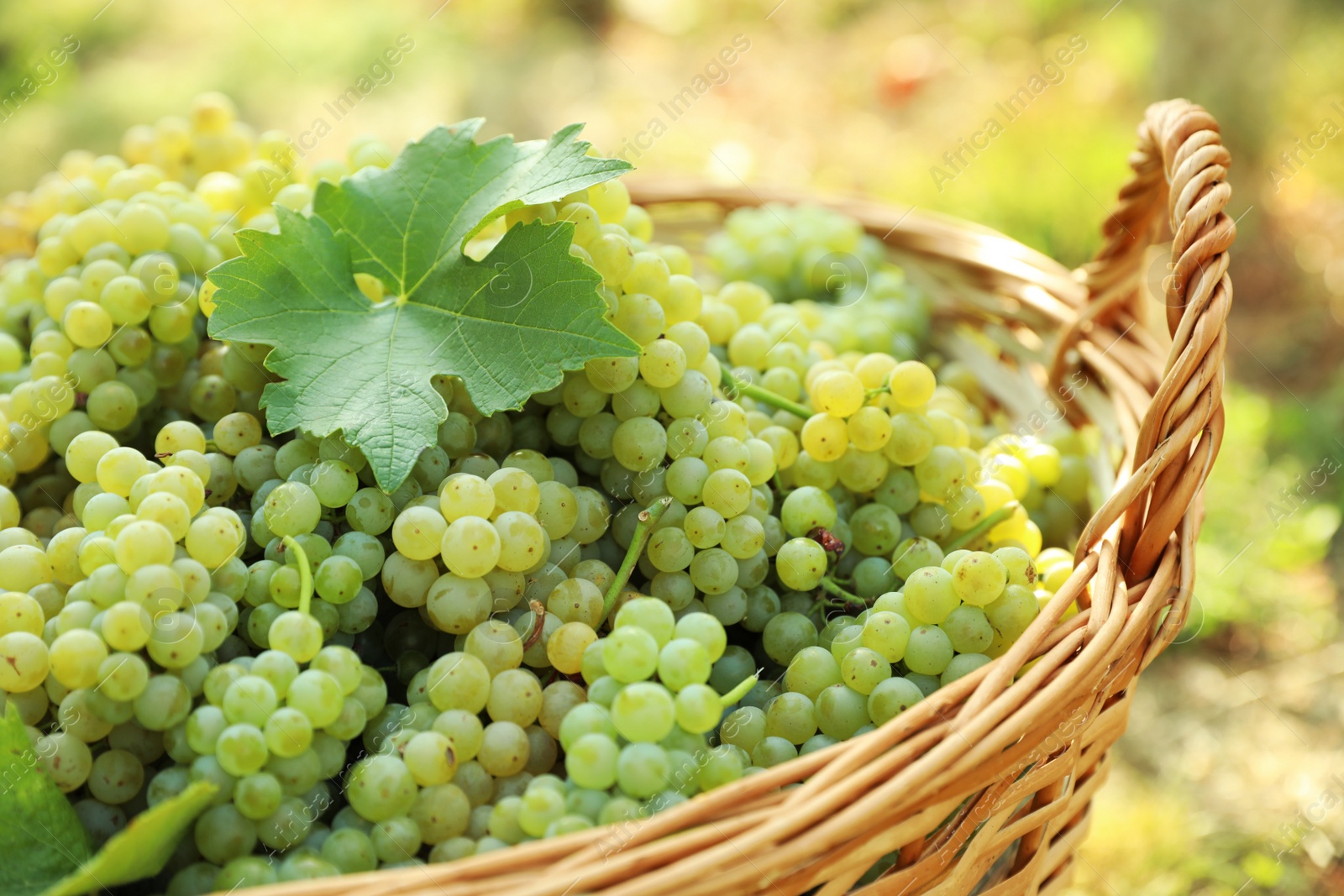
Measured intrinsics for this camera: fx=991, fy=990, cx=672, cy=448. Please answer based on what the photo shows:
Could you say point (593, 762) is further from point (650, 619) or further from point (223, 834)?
point (223, 834)

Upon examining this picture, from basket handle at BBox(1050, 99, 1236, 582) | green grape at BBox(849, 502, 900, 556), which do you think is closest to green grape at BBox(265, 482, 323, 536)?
green grape at BBox(849, 502, 900, 556)

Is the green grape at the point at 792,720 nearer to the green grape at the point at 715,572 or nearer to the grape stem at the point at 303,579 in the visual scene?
the green grape at the point at 715,572

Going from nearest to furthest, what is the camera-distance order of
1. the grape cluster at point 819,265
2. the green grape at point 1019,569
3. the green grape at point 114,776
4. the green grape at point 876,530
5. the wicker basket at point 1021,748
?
the wicker basket at point 1021,748 → the green grape at point 114,776 → the green grape at point 1019,569 → the green grape at point 876,530 → the grape cluster at point 819,265

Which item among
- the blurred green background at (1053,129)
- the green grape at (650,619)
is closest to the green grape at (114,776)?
the green grape at (650,619)

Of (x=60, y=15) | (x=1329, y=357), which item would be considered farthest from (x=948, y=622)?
(x=60, y=15)

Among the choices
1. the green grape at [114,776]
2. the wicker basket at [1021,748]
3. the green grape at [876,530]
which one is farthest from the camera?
the green grape at [876,530]

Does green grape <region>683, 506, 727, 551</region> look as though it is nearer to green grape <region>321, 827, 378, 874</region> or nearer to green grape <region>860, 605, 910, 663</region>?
green grape <region>860, 605, 910, 663</region>

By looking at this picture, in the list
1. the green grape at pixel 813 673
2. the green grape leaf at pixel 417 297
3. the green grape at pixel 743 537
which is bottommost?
the green grape at pixel 813 673
